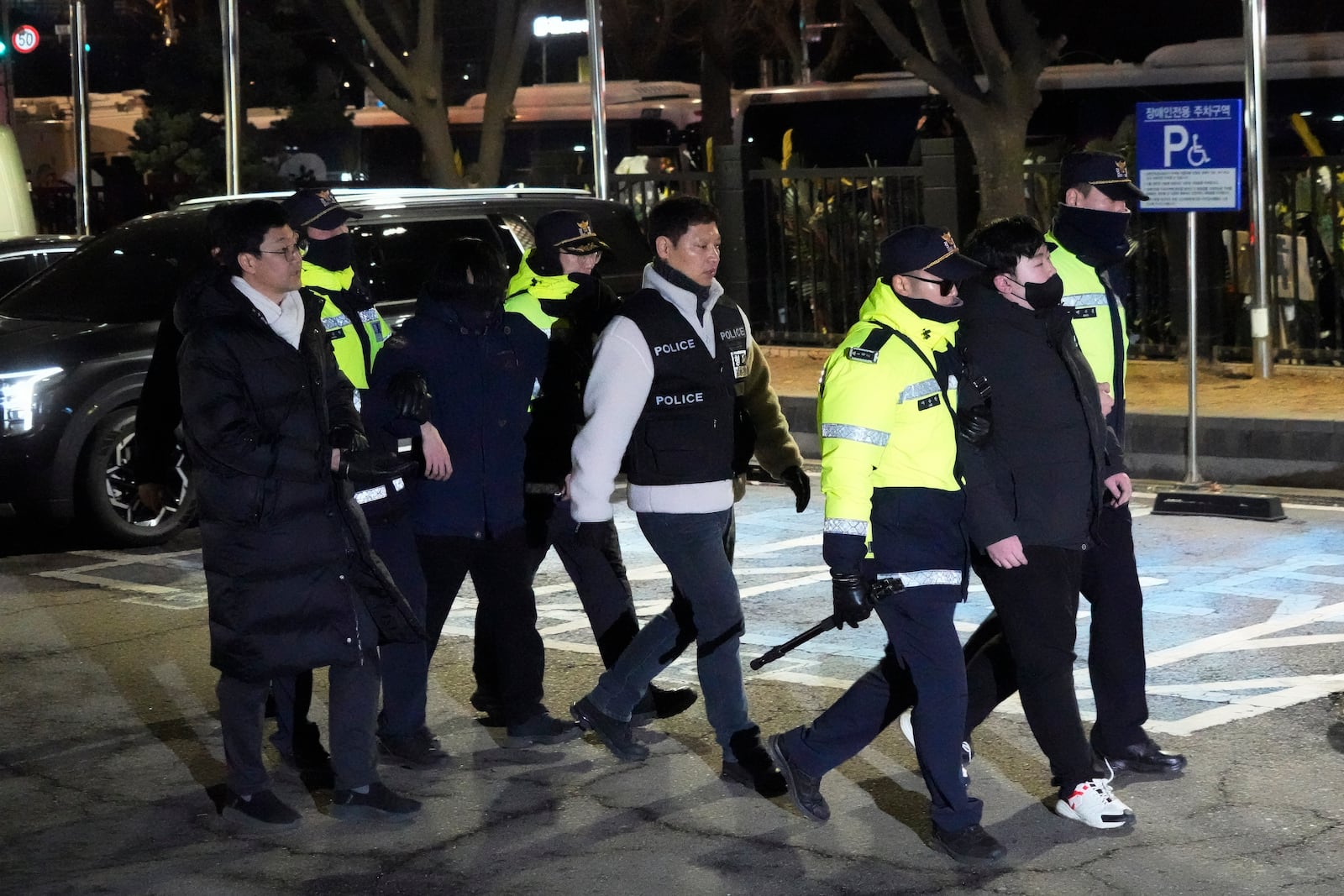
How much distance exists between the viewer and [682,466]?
5926 mm

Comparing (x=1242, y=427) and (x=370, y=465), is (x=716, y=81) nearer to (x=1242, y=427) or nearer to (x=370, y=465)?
(x=1242, y=427)

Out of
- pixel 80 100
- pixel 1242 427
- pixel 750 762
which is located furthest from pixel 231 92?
pixel 750 762

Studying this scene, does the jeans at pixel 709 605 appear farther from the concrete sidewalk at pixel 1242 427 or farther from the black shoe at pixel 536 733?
the concrete sidewalk at pixel 1242 427

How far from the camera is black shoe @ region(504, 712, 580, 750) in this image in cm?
670

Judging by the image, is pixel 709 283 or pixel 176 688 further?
pixel 176 688

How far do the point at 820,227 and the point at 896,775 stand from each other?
527 inches


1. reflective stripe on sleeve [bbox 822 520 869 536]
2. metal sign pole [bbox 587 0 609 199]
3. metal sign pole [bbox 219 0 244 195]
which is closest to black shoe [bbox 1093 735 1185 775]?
reflective stripe on sleeve [bbox 822 520 869 536]

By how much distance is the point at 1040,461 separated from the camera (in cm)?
551

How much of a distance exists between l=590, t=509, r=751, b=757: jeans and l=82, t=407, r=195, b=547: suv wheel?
5137 millimetres

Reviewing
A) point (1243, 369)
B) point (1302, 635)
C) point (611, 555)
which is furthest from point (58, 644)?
point (1243, 369)

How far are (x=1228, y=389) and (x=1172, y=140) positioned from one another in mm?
3820

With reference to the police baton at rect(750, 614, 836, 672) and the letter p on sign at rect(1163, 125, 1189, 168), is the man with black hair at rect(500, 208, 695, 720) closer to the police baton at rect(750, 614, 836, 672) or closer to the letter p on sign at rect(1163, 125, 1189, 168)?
the police baton at rect(750, 614, 836, 672)

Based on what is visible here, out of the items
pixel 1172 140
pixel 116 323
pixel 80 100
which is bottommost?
pixel 116 323

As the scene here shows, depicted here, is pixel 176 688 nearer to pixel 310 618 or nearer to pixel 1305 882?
pixel 310 618
